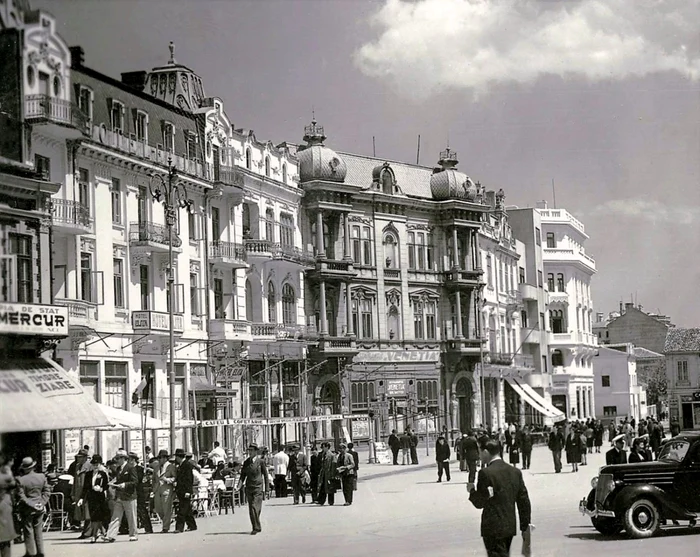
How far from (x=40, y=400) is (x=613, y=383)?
227 feet

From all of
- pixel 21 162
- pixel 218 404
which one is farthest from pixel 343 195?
pixel 21 162

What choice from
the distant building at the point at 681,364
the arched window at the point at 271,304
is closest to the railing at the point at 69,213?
the arched window at the point at 271,304

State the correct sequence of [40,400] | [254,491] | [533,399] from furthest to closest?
[533,399]
[254,491]
[40,400]

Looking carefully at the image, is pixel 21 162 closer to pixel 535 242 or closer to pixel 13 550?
pixel 13 550

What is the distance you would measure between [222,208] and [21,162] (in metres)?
21.2

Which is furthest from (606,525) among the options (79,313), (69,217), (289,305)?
(289,305)

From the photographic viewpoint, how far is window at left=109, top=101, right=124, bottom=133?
90.9ft

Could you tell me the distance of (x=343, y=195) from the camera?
160 ft

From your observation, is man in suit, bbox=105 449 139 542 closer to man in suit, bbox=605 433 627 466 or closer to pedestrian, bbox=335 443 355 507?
pedestrian, bbox=335 443 355 507

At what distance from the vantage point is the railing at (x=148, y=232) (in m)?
28.7

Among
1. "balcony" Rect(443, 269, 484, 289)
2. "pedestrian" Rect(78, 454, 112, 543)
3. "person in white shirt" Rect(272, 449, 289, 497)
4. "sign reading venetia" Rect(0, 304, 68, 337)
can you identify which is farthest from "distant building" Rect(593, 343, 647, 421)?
"sign reading venetia" Rect(0, 304, 68, 337)

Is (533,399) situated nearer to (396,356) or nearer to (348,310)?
(396,356)

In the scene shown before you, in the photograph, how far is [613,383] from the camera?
80.9 meters

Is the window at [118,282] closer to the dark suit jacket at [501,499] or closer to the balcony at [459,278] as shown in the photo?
the dark suit jacket at [501,499]
